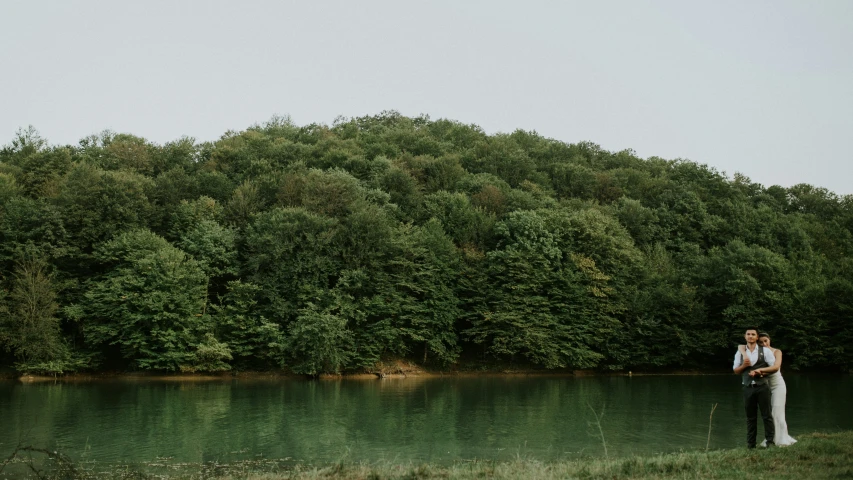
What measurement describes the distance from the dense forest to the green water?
6446 mm

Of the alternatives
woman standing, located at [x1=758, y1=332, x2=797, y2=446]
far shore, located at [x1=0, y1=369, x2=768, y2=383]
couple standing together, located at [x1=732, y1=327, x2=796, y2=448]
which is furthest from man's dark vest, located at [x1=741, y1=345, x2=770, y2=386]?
far shore, located at [x1=0, y1=369, x2=768, y2=383]

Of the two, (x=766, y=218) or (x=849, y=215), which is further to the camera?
(x=849, y=215)

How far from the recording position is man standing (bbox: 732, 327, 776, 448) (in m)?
13.1

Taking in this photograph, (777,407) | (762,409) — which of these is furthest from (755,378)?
(777,407)

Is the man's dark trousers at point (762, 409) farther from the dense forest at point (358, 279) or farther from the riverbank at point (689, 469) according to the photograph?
the dense forest at point (358, 279)

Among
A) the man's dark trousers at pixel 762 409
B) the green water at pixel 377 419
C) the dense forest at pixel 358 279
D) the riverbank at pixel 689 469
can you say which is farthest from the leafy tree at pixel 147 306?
the man's dark trousers at pixel 762 409

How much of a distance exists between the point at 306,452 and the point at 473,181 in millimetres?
54589

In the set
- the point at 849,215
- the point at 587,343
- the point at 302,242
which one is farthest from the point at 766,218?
the point at 302,242

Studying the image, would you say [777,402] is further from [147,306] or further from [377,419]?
[147,306]

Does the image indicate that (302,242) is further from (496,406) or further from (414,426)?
(414,426)

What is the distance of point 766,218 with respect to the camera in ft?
226

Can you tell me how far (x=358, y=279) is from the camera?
5222cm

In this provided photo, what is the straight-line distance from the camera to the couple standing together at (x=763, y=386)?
13125mm

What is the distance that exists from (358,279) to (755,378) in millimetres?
40579
